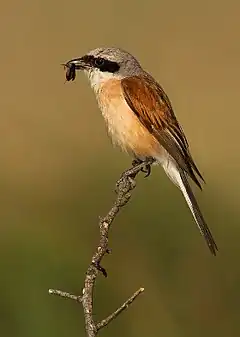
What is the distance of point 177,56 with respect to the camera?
5703 mm

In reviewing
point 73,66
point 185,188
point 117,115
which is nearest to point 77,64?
point 73,66

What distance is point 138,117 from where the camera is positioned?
97.0 inches

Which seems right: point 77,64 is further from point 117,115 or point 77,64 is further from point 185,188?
point 185,188

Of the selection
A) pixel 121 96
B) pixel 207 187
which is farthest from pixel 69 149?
pixel 121 96

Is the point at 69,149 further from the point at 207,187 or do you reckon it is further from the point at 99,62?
the point at 99,62

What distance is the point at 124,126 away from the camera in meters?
2.45

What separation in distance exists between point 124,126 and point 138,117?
42mm

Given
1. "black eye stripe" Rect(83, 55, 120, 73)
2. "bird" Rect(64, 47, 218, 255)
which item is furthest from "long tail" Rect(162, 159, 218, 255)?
"black eye stripe" Rect(83, 55, 120, 73)

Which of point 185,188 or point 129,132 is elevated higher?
point 129,132

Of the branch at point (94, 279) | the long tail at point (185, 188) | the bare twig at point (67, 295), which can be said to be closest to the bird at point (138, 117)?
the long tail at point (185, 188)

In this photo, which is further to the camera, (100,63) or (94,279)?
(100,63)

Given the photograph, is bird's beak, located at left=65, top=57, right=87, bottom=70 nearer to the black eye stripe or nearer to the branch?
the black eye stripe

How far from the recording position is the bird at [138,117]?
8.00 feet

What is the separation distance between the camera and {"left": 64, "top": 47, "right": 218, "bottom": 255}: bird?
244cm
